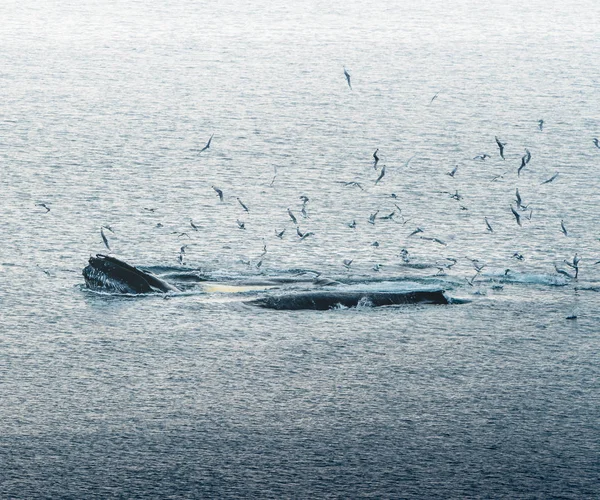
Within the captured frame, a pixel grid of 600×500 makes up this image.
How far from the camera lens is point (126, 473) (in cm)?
2108

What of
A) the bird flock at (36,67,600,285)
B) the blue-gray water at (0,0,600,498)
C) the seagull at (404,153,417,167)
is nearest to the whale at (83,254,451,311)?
the blue-gray water at (0,0,600,498)

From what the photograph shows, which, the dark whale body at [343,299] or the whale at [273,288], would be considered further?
the whale at [273,288]

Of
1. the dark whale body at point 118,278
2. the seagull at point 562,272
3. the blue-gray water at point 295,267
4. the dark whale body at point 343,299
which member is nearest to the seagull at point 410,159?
the blue-gray water at point 295,267

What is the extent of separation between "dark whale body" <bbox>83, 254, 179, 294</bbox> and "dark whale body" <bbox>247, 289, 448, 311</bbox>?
2.46 meters

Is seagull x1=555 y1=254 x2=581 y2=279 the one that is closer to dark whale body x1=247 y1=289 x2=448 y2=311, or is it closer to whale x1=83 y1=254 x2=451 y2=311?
whale x1=83 y1=254 x2=451 y2=311

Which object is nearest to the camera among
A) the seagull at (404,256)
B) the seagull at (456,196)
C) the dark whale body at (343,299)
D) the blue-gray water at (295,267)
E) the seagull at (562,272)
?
the blue-gray water at (295,267)

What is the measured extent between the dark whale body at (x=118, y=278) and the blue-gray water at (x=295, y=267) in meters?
0.76

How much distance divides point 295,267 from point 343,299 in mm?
3314

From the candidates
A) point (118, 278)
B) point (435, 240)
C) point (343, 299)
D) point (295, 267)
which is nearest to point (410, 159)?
point (435, 240)

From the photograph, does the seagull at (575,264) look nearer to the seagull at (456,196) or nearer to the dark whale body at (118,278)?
the seagull at (456,196)

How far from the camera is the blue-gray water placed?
2192 cm

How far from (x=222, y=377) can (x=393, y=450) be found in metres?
4.79

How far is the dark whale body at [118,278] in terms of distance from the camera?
31672mm

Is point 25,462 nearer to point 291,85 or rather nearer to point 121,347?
point 121,347
